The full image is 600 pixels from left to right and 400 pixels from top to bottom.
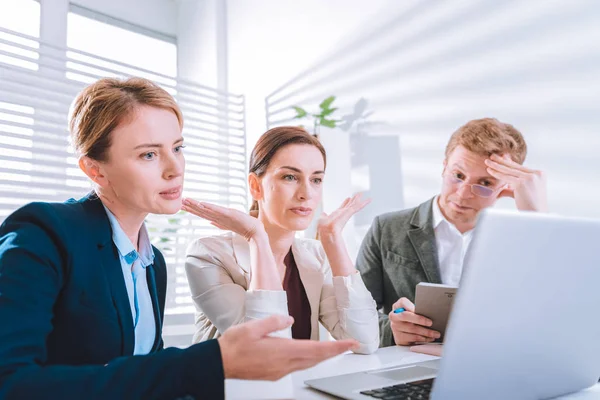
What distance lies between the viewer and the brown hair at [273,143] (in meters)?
1.78

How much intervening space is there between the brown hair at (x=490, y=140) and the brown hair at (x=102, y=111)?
1207mm

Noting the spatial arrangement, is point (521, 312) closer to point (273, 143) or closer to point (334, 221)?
point (334, 221)

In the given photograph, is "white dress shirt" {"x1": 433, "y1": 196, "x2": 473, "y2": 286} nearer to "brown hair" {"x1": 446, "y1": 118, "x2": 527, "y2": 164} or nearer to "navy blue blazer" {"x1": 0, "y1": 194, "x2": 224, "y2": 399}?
"brown hair" {"x1": 446, "y1": 118, "x2": 527, "y2": 164}

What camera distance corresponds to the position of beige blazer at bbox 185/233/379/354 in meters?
1.47

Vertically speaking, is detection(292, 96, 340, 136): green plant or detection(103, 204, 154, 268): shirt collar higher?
detection(292, 96, 340, 136): green plant

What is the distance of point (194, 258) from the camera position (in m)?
1.63

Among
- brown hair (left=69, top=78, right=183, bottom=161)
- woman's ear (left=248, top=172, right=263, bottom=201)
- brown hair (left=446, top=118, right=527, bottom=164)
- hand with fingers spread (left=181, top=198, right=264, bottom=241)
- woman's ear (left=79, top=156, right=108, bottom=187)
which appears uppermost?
brown hair (left=446, top=118, right=527, bottom=164)

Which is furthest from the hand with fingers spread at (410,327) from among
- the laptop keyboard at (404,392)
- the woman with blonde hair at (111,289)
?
the woman with blonde hair at (111,289)

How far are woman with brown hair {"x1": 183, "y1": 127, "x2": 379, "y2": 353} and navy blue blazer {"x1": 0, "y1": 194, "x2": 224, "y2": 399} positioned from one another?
1.12 ft

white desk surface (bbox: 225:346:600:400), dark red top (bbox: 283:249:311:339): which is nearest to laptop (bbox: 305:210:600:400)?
white desk surface (bbox: 225:346:600:400)

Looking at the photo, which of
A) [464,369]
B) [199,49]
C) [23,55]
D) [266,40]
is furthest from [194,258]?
[199,49]

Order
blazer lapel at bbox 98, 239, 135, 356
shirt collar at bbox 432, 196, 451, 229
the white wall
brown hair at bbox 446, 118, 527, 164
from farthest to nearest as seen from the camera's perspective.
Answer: the white wall < shirt collar at bbox 432, 196, 451, 229 < brown hair at bbox 446, 118, 527, 164 < blazer lapel at bbox 98, 239, 135, 356

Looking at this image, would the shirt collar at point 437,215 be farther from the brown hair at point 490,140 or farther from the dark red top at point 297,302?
the dark red top at point 297,302

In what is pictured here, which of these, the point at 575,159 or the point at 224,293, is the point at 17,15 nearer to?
the point at 224,293
